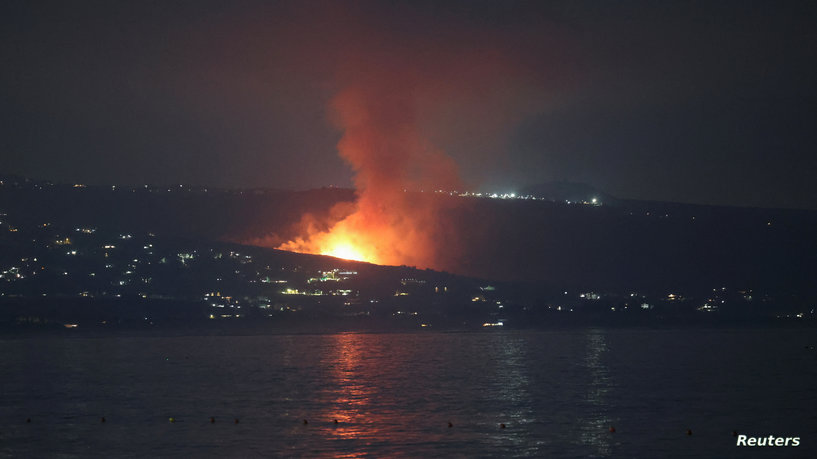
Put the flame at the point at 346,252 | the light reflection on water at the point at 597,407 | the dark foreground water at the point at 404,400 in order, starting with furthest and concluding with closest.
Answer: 1. the flame at the point at 346,252
2. the light reflection on water at the point at 597,407
3. the dark foreground water at the point at 404,400

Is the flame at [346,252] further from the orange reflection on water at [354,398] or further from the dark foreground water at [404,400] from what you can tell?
the orange reflection on water at [354,398]

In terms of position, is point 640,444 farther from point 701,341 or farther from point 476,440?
point 701,341

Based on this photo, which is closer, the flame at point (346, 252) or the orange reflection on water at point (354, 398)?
the orange reflection on water at point (354, 398)

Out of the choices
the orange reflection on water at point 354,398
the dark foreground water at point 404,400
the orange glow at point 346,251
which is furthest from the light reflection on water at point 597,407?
the orange glow at point 346,251

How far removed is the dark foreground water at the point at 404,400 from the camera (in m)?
32.9

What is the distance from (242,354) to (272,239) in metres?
99.3

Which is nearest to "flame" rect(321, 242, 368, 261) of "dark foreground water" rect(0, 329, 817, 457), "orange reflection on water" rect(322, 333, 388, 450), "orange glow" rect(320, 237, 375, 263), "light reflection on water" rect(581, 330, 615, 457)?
"orange glow" rect(320, 237, 375, 263)

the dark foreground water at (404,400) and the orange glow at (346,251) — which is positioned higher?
the orange glow at (346,251)

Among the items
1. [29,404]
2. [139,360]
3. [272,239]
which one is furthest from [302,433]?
[272,239]

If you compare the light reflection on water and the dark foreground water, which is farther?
the light reflection on water

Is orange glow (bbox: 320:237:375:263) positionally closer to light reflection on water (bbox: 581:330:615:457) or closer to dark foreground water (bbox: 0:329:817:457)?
dark foreground water (bbox: 0:329:817:457)

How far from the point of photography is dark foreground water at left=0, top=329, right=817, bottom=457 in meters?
32.9

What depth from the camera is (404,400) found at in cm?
4534

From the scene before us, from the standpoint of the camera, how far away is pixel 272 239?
566ft
